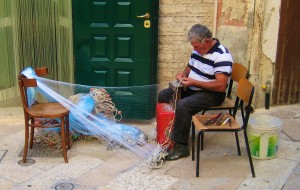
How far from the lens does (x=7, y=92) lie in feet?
18.9

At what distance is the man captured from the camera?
4.16 metres

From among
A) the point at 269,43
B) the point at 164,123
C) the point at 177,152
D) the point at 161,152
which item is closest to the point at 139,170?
the point at 161,152

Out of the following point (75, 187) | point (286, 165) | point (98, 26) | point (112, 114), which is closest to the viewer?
point (75, 187)

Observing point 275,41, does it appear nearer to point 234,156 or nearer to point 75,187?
point 234,156

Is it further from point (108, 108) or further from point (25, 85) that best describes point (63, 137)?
point (108, 108)

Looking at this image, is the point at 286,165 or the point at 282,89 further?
the point at 282,89

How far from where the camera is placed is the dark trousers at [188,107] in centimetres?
418

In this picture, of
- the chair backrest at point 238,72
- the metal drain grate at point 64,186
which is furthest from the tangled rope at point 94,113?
the chair backrest at point 238,72

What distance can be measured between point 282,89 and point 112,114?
7.70 ft

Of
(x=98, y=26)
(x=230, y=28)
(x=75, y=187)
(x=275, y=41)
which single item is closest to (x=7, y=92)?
(x=98, y=26)

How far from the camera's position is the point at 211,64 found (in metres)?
4.25

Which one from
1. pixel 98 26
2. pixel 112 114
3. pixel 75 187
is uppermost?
pixel 98 26

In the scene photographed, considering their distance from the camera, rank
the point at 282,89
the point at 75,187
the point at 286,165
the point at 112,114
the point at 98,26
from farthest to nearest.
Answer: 1. the point at 282,89
2. the point at 98,26
3. the point at 112,114
4. the point at 286,165
5. the point at 75,187

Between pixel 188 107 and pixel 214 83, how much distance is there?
343mm
